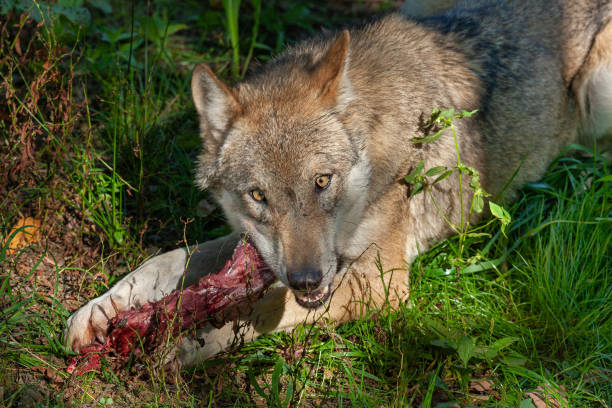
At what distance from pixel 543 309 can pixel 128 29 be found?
181 inches

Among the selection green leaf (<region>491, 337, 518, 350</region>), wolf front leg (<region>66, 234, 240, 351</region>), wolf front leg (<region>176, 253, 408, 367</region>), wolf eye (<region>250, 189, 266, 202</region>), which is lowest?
green leaf (<region>491, 337, 518, 350</region>)

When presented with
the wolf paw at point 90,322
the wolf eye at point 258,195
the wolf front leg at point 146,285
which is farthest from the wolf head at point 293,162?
the wolf paw at point 90,322

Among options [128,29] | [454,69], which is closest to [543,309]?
[454,69]

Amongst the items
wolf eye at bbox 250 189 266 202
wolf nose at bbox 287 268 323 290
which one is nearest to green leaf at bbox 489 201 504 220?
wolf nose at bbox 287 268 323 290

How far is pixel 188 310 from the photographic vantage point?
10.6 feet

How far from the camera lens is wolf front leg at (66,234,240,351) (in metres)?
3.43

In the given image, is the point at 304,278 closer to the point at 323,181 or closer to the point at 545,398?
the point at 323,181

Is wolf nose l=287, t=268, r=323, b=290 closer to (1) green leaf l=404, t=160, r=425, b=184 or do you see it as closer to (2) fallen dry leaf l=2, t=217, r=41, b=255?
(1) green leaf l=404, t=160, r=425, b=184

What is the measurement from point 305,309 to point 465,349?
0.96 m

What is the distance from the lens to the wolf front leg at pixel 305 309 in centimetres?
340

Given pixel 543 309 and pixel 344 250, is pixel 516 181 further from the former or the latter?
pixel 344 250

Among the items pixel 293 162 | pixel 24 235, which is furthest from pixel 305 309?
pixel 24 235

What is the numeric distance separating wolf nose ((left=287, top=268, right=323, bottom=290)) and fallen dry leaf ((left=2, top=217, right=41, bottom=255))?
1.96 metres

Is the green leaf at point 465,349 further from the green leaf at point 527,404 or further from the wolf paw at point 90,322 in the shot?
the wolf paw at point 90,322
